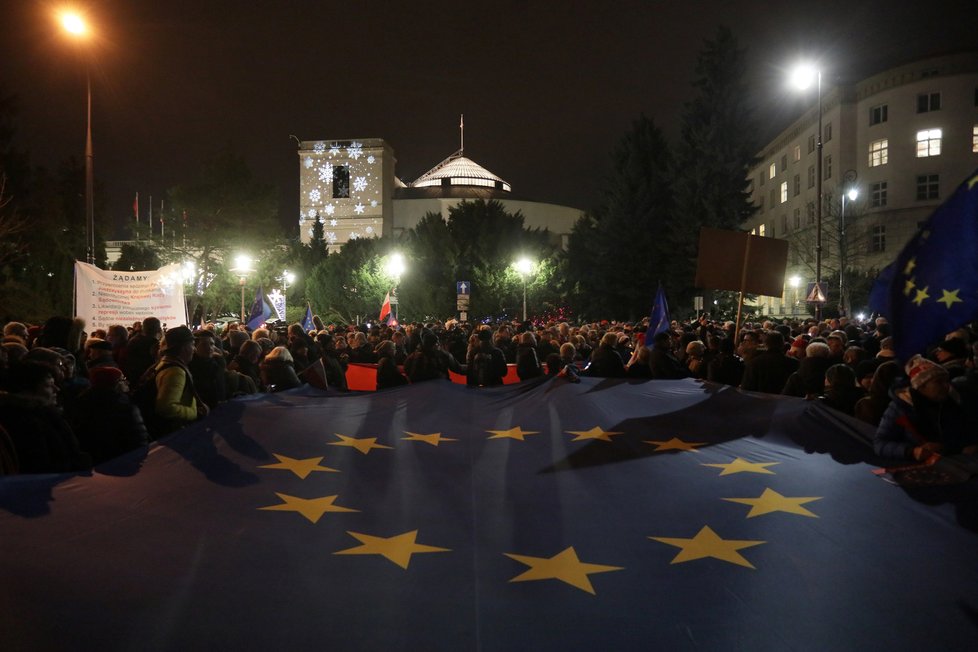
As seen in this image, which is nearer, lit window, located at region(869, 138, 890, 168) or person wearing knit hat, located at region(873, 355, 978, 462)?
person wearing knit hat, located at region(873, 355, 978, 462)

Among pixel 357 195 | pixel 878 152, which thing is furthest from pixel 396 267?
pixel 357 195

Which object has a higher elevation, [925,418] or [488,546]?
[925,418]

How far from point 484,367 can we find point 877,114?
56688 millimetres

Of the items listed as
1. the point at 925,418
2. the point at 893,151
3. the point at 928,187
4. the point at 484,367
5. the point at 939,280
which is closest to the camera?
the point at 939,280

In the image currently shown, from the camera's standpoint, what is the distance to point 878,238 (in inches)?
2259

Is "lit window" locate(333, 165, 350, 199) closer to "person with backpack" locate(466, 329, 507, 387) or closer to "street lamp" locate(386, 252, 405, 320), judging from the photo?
"street lamp" locate(386, 252, 405, 320)

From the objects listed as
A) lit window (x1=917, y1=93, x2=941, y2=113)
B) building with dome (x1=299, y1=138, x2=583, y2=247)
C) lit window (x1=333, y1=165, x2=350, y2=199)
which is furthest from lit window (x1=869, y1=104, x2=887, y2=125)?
lit window (x1=333, y1=165, x2=350, y2=199)

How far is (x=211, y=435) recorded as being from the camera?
588cm

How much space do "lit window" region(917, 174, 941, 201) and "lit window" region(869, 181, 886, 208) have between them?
90.4 inches

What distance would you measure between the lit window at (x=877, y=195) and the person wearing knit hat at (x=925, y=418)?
58.7 meters

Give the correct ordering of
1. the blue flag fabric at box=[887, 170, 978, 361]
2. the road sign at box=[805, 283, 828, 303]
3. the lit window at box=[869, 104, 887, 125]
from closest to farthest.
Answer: the blue flag fabric at box=[887, 170, 978, 361] < the road sign at box=[805, 283, 828, 303] < the lit window at box=[869, 104, 887, 125]

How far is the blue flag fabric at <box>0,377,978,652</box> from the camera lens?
3.00 meters

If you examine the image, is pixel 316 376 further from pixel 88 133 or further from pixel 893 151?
pixel 893 151

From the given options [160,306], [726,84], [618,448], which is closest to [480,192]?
[726,84]
